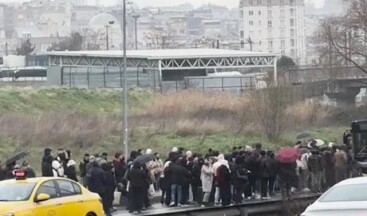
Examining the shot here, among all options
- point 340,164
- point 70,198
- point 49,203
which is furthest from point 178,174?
point 49,203

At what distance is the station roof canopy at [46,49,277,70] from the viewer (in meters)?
92.4

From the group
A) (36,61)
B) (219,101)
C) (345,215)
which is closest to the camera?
(345,215)

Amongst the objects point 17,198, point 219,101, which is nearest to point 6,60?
point 219,101

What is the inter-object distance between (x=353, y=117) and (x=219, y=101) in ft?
34.5

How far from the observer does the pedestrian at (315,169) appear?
110ft

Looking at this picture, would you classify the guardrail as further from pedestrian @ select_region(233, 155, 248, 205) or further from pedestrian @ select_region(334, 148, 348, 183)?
pedestrian @ select_region(334, 148, 348, 183)

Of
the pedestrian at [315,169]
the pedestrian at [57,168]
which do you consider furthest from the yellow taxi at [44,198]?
the pedestrian at [315,169]

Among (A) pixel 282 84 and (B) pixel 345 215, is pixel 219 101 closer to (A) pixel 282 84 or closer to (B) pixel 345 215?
(A) pixel 282 84

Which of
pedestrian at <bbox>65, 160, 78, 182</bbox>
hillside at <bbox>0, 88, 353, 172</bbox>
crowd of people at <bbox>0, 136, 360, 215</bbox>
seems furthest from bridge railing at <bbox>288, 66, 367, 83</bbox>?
pedestrian at <bbox>65, 160, 78, 182</bbox>

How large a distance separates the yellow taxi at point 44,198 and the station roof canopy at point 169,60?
222 feet

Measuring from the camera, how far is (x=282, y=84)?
6212 centimetres

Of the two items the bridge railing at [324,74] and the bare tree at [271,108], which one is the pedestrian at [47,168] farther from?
the bridge railing at [324,74]

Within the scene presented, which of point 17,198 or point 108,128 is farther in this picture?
point 108,128

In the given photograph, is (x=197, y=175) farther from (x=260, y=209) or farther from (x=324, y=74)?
(x=324, y=74)
